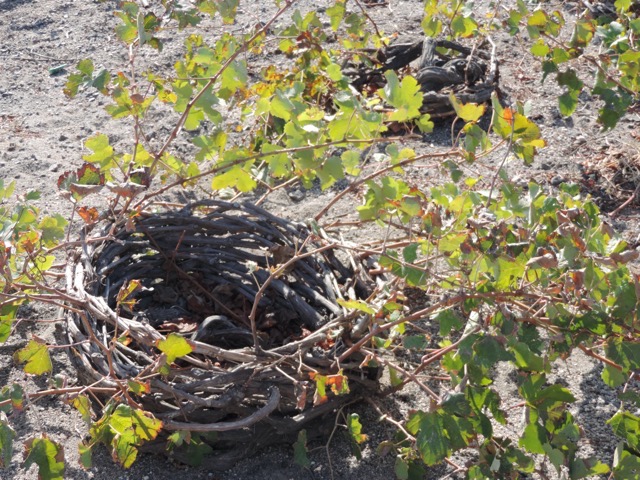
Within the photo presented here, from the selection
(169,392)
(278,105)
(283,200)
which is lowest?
(283,200)

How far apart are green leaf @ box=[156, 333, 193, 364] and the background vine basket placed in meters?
0.09

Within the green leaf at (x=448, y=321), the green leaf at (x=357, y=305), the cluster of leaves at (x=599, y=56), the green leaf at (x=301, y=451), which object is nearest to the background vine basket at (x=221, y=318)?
the green leaf at (x=301, y=451)

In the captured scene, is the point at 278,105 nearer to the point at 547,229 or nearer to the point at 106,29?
the point at 547,229

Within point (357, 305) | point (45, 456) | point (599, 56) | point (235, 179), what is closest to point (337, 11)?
point (599, 56)

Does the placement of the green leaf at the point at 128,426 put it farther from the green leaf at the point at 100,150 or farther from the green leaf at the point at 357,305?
the green leaf at the point at 100,150

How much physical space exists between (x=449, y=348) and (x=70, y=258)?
116cm

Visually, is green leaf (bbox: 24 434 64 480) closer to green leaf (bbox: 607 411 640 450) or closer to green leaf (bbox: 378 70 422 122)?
green leaf (bbox: 378 70 422 122)

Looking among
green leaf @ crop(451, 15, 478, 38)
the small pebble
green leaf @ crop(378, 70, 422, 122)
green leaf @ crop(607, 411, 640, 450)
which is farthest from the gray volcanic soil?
green leaf @ crop(378, 70, 422, 122)

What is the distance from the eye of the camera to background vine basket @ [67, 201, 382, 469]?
2031mm

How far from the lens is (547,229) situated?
2.03 m

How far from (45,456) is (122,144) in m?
2.09

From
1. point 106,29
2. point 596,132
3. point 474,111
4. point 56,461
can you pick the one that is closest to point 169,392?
point 56,461

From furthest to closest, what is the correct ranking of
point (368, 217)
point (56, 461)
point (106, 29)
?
1. point (106, 29)
2. point (368, 217)
3. point (56, 461)

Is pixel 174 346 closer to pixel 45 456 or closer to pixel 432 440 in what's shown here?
pixel 45 456
